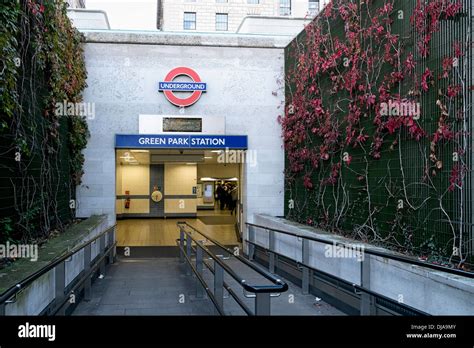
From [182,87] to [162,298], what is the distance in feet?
17.1

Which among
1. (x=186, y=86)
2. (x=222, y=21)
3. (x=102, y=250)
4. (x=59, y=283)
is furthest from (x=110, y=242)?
(x=222, y=21)

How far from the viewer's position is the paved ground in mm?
5488

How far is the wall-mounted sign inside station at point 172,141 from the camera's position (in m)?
9.92

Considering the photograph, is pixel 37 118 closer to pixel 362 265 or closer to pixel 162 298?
pixel 162 298

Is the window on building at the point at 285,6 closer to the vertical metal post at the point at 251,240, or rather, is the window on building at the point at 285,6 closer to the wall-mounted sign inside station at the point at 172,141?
the wall-mounted sign inside station at the point at 172,141

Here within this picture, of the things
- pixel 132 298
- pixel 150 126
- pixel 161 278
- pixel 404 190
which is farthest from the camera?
pixel 150 126

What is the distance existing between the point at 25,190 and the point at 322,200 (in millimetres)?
4725

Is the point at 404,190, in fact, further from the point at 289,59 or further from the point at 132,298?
the point at 289,59

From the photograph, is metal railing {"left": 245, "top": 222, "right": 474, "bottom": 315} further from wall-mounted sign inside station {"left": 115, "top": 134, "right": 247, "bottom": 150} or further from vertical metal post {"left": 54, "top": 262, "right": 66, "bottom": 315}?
vertical metal post {"left": 54, "top": 262, "right": 66, "bottom": 315}

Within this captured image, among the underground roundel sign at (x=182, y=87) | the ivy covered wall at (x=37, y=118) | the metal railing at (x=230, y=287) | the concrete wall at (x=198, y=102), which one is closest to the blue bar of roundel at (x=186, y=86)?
the underground roundel sign at (x=182, y=87)
